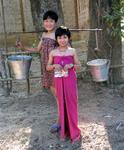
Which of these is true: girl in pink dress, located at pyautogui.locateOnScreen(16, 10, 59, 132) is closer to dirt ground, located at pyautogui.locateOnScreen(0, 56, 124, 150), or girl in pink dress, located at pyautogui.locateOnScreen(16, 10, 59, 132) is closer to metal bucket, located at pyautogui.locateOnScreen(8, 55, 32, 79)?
dirt ground, located at pyautogui.locateOnScreen(0, 56, 124, 150)

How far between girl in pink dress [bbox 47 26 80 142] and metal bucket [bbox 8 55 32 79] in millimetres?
1095

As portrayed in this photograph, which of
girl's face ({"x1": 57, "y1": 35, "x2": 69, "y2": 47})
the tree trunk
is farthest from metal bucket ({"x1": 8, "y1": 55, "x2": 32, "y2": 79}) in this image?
the tree trunk

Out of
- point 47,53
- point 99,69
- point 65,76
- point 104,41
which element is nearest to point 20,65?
point 47,53

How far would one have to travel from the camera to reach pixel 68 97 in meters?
4.84

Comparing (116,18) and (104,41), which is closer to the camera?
(116,18)

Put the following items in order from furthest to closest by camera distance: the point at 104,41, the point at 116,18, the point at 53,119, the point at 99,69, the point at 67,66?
the point at 104,41 → the point at 116,18 → the point at 99,69 → the point at 53,119 → the point at 67,66

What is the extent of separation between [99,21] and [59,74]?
253 cm

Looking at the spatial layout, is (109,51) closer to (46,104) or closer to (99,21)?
(99,21)

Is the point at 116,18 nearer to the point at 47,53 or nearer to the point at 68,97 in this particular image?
the point at 47,53

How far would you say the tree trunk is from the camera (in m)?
7.01

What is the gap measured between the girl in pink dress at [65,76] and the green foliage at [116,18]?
2068 millimetres

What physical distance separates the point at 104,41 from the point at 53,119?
6.68 ft

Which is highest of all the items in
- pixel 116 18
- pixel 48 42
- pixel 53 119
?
pixel 116 18

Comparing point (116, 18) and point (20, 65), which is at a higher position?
point (116, 18)
